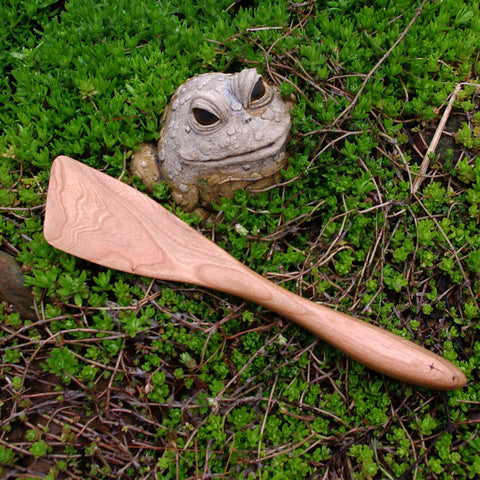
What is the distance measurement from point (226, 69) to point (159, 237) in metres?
0.93

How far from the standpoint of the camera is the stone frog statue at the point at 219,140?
1.84 metres

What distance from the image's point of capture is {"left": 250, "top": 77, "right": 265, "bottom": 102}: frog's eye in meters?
1.83

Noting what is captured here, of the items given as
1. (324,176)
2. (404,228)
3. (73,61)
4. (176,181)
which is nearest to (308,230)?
(324,176)

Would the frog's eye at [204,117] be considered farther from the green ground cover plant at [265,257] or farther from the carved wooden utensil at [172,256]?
the carved wooden utensil at [172,256]

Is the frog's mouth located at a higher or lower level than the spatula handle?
higher

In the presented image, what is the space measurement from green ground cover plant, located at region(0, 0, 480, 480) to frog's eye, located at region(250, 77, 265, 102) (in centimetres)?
20

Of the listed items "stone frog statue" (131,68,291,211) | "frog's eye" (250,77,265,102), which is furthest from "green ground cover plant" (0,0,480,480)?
"frog's eye" (250,77,265,102)

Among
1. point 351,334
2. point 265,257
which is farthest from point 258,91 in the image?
point 351,334

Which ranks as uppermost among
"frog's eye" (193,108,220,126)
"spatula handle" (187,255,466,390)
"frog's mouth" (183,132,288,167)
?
"frog's eye" (193,108,220,126)

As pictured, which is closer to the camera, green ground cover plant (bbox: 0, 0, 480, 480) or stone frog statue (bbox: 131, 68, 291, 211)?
green ground cover plant (bbox: 0, 0, 480, 480)

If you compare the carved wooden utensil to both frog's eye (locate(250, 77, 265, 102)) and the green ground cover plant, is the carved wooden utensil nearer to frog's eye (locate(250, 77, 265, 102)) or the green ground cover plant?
the green ground cover plant

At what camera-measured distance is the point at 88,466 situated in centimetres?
165

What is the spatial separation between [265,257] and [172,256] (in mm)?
413

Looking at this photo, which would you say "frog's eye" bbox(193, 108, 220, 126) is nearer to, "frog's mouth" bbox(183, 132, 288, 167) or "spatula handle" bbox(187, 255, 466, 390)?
"frog's mouth" bbox(183, 132, 288, 167)
